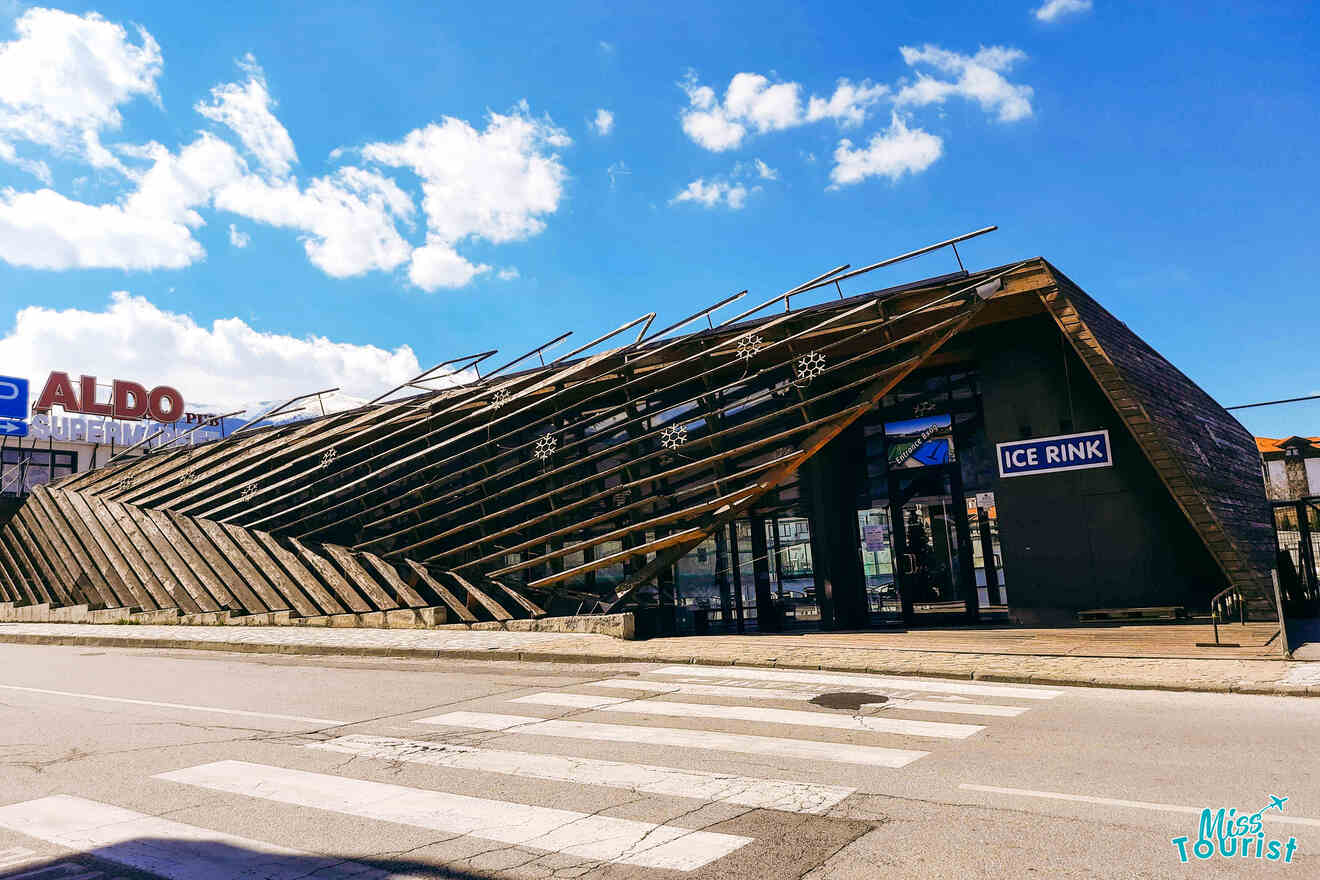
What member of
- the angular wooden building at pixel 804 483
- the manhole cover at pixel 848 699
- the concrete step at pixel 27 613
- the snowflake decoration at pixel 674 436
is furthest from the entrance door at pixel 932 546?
the concrete step at pixel 27 613

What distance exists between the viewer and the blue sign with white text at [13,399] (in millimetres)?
37938

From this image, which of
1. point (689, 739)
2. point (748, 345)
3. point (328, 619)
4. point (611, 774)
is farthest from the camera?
point (328, 619)

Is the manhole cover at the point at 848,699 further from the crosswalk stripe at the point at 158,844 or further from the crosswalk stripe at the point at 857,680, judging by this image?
the crosswalk stripe at the point at 158,844

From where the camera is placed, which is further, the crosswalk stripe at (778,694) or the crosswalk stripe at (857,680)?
the crosswalk stripe at (857,680)

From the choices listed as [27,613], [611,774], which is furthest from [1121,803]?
[27,613]

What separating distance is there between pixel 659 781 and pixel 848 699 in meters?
3.73

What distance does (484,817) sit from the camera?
5.27 meters

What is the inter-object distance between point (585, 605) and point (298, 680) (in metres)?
6.77

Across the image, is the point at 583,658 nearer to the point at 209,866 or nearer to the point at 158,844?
the point at 158,844

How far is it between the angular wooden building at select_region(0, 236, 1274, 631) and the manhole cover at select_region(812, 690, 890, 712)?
247 inches

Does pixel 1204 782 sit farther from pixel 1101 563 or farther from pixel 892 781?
pixel 1101 563

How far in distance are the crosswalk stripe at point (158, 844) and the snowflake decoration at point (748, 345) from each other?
1244 centimetres

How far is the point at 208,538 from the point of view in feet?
73.4

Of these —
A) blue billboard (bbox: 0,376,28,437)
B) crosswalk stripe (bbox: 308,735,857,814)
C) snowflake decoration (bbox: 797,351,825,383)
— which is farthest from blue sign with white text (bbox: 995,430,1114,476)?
blue billboard (bbox: 0,376,28,437)
